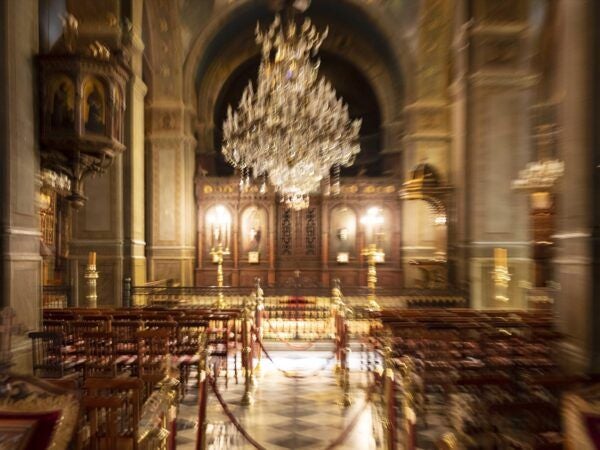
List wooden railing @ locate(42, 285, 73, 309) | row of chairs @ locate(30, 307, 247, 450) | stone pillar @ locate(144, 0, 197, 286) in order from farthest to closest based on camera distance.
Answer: stone pillar @ locate(144, 0, 197, 286)
wooden railing @ locate(42, 285, 73, 309)
row of chairs @ locate(30, 307, 247, 450)

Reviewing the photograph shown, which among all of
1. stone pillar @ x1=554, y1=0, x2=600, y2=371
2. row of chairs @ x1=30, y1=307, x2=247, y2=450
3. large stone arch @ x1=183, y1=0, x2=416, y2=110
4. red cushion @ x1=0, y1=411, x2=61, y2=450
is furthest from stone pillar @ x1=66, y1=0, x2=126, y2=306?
stone pillar @ x1=554, y1=0, x2=600, y2=371

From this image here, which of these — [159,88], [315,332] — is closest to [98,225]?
[315,332]

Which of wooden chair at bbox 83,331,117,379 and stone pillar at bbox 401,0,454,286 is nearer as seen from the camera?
wooden chair at bbox 83,331,117,379

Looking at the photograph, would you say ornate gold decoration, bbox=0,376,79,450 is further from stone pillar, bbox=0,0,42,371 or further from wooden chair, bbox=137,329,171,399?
stone pillar, bbox=0,0,42,371

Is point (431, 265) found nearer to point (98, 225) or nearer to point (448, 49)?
point (448, 49)

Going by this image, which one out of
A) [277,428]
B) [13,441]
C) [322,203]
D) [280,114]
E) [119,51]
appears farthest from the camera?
[322,203]

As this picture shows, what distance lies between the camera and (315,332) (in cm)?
1263

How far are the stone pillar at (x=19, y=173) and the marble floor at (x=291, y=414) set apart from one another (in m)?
2.57

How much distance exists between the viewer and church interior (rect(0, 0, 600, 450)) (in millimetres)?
5168

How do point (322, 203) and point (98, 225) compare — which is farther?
point (322, 203)

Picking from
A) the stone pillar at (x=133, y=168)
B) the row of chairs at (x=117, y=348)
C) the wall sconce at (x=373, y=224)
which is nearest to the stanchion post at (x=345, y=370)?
the row of chairs at (x=117, y=348)

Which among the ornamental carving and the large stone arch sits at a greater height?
the large stone arch

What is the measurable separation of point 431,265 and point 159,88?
39.1 feet

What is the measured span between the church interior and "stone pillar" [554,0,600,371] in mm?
32
